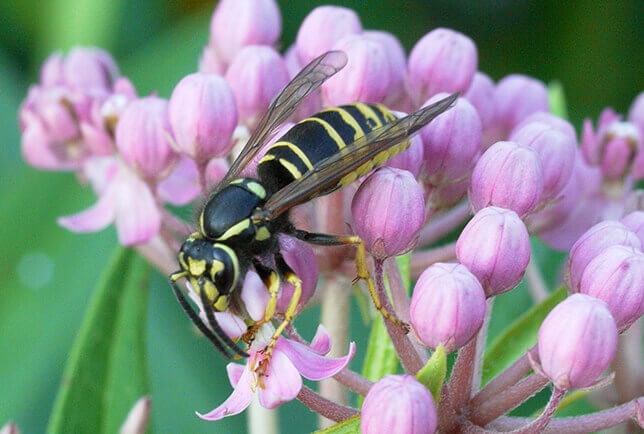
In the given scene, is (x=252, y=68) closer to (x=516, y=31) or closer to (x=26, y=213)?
(x=26, y=213)

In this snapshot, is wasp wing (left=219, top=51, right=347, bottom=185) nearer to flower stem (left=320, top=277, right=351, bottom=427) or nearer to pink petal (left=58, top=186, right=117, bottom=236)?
flower stem (left=320, top=277, right=351, bottom=427)

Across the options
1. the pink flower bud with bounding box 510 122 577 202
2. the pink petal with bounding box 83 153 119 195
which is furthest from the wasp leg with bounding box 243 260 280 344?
the pink petal with bounding box 83 153 119 195

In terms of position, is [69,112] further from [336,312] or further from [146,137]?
[336,312]

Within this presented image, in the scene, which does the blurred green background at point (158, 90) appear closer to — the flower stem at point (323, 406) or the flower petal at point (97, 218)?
the flower petal at point (97, 218)

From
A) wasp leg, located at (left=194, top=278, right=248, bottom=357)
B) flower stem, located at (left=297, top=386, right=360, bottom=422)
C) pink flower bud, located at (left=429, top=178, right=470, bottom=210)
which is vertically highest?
pink flower bud, located at (left=429, top=178, right=470, bottom=210)

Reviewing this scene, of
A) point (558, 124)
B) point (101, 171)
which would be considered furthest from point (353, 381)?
point (101, 171)

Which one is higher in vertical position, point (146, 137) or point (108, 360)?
point (146, 137)
